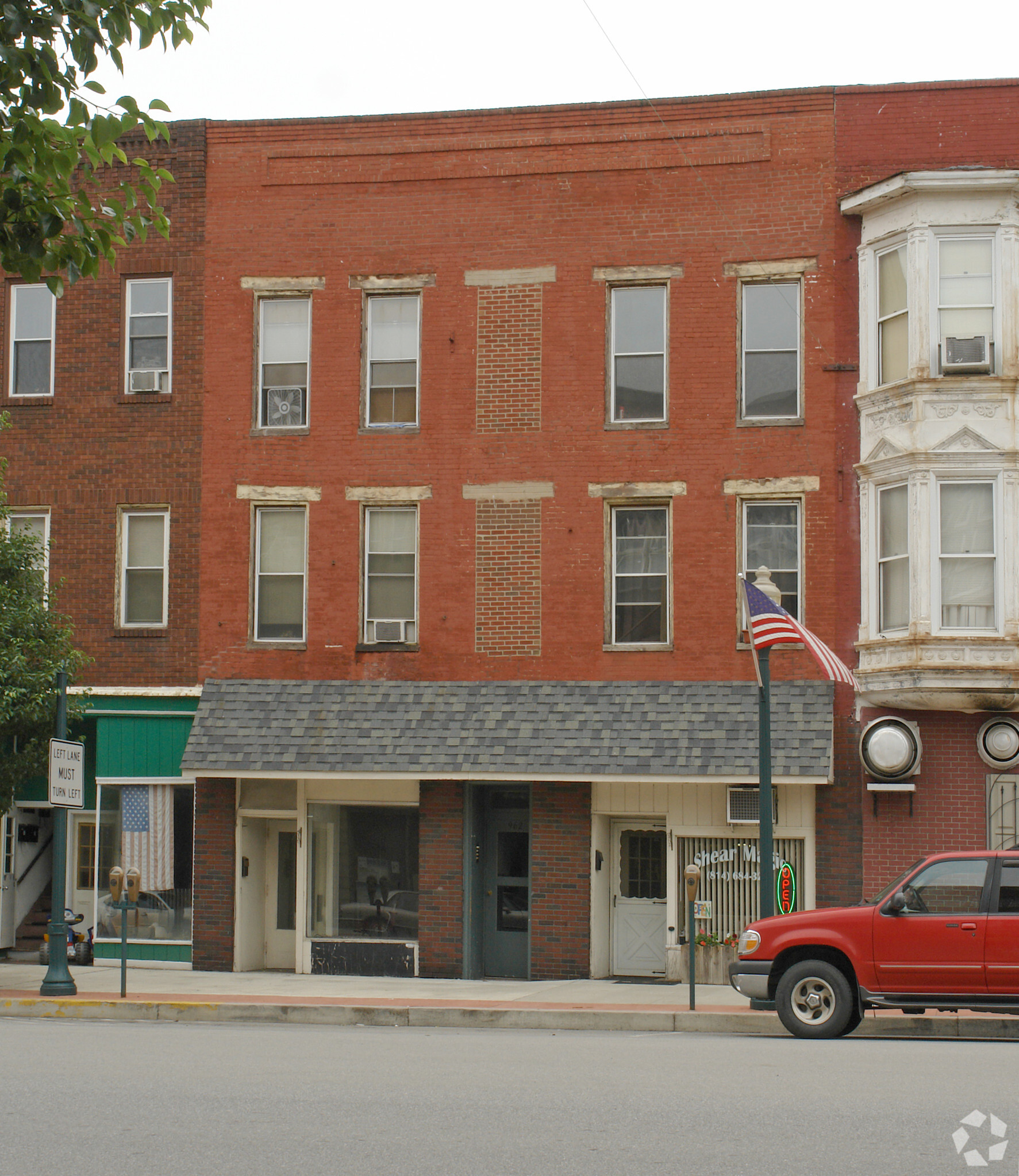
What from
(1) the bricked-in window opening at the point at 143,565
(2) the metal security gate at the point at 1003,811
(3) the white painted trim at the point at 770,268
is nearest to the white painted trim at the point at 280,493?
(1) the bricked-in window opening at the point at 143,565

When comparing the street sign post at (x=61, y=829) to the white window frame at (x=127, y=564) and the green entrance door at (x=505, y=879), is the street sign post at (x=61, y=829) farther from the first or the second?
the green entrance door at (x=505, y=879)

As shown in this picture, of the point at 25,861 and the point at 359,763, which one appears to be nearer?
the point at 359,763

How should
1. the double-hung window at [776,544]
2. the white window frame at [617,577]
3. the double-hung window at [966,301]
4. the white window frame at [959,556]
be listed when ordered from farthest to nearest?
the white window frame at [617,577] < the double-hung window at [776,544] < the double-hung window at [966,301] < the white window frame at [959,556]

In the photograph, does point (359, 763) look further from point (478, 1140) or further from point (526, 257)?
point (478, 1140)

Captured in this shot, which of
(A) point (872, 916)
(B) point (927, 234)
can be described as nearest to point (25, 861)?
(A) point (872, 916)

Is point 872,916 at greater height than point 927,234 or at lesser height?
lesser

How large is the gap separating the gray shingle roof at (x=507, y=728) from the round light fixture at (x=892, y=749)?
527 millimetres

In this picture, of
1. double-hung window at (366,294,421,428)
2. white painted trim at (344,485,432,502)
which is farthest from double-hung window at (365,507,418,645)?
double-hung window at (366,294,421,428)

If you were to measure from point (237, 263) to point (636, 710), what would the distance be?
8415mm

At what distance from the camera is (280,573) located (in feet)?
72.0

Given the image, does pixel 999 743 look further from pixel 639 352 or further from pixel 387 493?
pixel 387 493

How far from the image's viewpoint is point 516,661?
21031 mm

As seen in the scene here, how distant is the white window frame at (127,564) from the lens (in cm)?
2211

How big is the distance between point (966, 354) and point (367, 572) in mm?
8345
